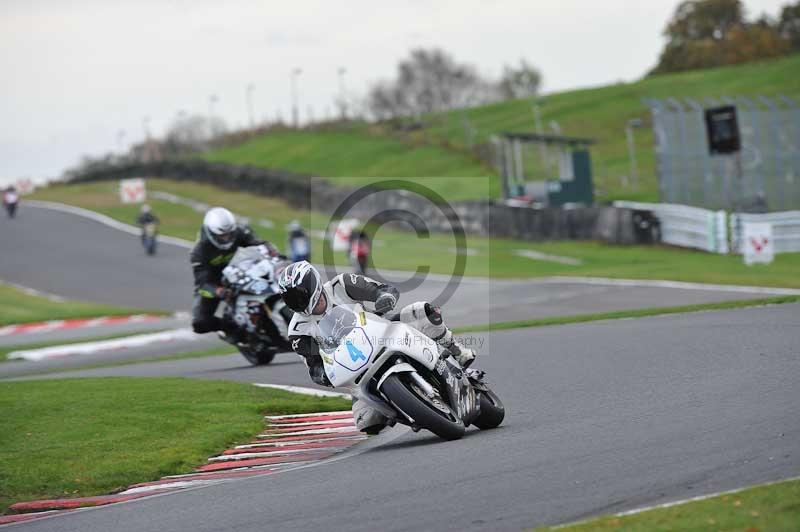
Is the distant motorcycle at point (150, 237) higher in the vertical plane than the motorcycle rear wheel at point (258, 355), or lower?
higher

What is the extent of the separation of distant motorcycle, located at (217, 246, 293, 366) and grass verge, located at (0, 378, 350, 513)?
5.66ft

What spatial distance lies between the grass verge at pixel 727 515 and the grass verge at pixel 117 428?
165 inches

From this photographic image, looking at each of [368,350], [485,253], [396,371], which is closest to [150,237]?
[485,253]

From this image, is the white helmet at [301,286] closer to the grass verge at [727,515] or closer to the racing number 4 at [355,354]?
the racing number 4 at [355,354]

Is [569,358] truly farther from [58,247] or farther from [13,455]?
[58,247]

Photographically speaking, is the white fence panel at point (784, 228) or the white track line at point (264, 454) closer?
the white track line at point (264, 454)

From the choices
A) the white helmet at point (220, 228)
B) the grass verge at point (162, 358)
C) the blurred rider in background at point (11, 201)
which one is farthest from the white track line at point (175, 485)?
the blurred rider in background at point (11, 201)

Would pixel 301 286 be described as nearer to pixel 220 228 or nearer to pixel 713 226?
pixel 220 228

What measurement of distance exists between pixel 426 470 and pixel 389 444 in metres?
1.71

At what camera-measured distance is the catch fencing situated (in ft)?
97.6

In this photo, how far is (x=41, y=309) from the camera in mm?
31234

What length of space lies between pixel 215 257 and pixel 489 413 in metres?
6.72

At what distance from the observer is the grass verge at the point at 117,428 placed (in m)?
8.82

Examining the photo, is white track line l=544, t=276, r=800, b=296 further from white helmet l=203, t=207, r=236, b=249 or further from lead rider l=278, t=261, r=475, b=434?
lead rider l=278, t=261, r=475, b=434
